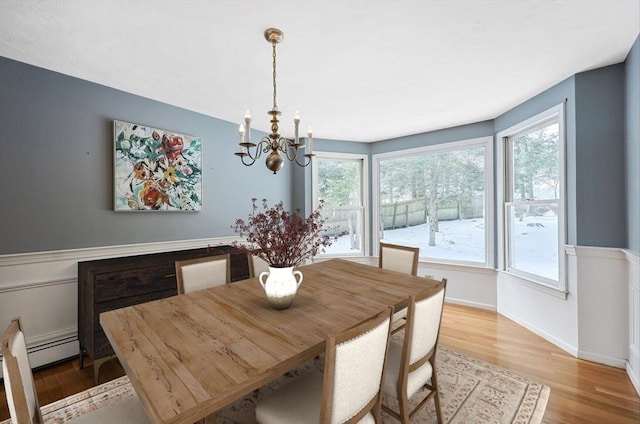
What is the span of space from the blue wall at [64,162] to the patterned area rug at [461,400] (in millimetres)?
1260

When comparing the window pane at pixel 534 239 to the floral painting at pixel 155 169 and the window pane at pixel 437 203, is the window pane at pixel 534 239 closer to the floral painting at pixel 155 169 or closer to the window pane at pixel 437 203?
the window pane at pixel 437 203

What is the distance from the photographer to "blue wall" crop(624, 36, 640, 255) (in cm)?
201

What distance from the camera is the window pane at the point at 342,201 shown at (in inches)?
178

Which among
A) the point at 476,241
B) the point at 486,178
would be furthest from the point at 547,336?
the point at 486,178

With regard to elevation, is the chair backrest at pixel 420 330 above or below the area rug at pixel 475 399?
above


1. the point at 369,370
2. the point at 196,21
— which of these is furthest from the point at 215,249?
the point at 369,370

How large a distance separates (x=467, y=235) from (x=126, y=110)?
4.40 m

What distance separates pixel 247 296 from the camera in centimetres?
179

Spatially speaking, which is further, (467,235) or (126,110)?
(467,235)

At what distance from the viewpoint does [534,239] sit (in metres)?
3.07

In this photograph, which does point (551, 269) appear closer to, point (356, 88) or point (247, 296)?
point (356, 88)

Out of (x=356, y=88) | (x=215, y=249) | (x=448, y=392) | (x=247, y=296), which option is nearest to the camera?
(x=247, y=296)

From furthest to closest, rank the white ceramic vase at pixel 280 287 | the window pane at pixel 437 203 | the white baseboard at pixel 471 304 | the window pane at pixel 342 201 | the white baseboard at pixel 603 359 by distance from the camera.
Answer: the window pane at pixel 342 201, the window pane at pixel 437 203, the white baseboard at pixel 471 304, the white baseboard at pixel 603 359, the white ceramic vase at pixel 280 287

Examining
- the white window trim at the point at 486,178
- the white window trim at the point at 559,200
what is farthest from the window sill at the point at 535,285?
the white window trim at the point at 486,178
